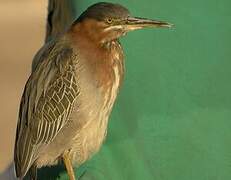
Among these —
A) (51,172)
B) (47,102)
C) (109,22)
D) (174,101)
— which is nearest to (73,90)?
(47,102)

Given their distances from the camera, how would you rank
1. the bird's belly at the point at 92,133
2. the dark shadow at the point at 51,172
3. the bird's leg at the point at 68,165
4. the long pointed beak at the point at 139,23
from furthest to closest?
the dark shadow at the point at 51,172
the bird's leg at the point at 68,165
the bird's belly at the point at 92,133
the long pointed beak at the point at 139,23

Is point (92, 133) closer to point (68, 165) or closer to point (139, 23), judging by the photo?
point (68, 165)

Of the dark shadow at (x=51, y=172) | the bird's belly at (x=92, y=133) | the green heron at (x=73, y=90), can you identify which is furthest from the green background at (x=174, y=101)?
the green heron at (x=73, y=90)

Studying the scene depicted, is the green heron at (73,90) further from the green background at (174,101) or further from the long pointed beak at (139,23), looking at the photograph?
the green background at (174,101)

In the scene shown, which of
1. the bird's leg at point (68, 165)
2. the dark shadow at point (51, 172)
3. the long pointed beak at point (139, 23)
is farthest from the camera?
the dark shadow at point (51, 172)

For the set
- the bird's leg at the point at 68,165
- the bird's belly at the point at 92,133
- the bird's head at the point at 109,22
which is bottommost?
the bird's leg at the point at 68,165

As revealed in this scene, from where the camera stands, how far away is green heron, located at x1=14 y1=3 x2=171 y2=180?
3.48 m

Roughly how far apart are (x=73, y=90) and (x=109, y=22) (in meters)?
0.28

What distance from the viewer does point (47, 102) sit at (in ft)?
11.5

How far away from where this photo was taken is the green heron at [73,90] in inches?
137

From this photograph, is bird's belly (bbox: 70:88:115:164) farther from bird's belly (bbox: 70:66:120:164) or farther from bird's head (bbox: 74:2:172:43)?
bird's head (bbox: 74:2:172:43)

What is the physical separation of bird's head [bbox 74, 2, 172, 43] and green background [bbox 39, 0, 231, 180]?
60cm

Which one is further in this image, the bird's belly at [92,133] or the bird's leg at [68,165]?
the bird's leg at [68,165]

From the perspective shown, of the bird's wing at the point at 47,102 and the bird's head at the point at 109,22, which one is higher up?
the bird's head at the point at 109,22
